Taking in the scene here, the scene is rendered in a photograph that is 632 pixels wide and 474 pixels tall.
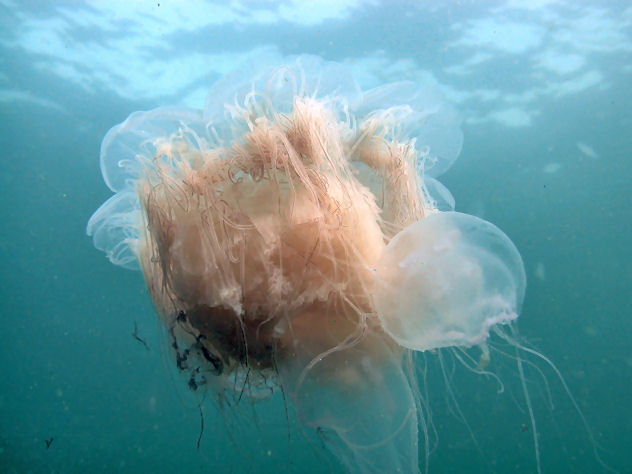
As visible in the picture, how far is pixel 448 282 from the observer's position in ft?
6.84

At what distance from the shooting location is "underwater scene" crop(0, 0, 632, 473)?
2309 millimetres

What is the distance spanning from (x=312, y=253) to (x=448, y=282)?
689mm

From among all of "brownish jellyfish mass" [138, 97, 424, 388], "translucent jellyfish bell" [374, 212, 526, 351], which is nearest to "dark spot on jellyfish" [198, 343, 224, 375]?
"brownish jellyfish mass" [138, 97, 424, 388]

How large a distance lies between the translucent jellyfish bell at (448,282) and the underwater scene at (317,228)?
0.01 m

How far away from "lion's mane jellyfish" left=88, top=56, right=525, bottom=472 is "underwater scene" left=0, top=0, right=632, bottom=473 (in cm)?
1

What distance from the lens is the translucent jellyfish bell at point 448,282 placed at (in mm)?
2098

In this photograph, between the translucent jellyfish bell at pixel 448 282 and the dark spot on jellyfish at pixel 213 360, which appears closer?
the translucent jellyfish bell at pixel 448 282

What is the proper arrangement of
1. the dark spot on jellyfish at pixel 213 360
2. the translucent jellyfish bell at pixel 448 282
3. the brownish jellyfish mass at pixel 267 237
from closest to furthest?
the translucent jellyfish bell at pixel 448 282, the brownish jellyfish mass at pixel 267 237, the dark spot on jellyfish at pixel 213 360

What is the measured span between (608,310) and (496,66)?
31.2m

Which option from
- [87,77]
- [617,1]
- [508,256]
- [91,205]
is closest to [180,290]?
[508,256]

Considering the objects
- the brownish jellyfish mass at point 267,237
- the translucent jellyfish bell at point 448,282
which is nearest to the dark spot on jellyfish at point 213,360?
the brownish jellyfish mass at point 267,237

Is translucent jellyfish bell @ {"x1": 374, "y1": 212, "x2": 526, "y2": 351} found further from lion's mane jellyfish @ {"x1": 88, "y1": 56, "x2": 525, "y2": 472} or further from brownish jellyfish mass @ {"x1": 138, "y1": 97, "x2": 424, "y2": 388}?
brownish jellyfish mass @ {"x1": 138, "y1": 97, "x2": 424, "y2": 388}

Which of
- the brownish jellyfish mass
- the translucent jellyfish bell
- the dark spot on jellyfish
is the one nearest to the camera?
the translucent jellyfish bell

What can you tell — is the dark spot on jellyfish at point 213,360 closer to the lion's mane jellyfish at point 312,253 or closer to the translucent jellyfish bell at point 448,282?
the lion's mane jellyfish at point 312,253
